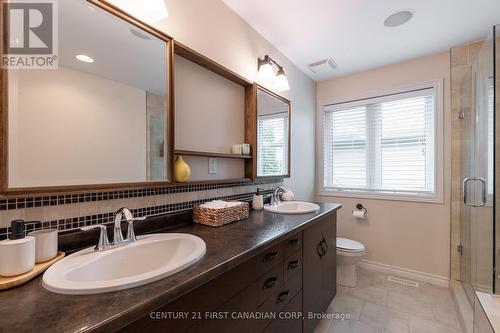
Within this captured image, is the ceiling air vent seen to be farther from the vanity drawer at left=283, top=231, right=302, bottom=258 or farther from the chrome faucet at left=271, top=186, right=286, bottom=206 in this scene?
the vanity drawer at left=283, top=231, right=302, bottom=258

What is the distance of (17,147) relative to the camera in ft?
2.63

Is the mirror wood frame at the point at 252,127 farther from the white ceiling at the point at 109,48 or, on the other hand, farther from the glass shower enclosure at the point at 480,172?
the glass shower enclosure at the point at 480,172

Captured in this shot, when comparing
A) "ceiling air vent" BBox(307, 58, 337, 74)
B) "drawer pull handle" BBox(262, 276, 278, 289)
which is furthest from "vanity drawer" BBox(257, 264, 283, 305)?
"ceiling air vent" BBox(307, 58, 337, 74)

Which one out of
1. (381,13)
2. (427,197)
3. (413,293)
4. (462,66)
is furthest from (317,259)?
(462,66)

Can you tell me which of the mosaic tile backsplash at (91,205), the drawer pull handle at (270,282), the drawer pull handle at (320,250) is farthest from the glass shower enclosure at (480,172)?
the mosaic tile backsplash at (91,205)

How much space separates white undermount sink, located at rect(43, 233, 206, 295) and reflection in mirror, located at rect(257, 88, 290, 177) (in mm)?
1073

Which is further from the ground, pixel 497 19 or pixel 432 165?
pixel 497 19

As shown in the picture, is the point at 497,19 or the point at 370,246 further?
the point at 370,246

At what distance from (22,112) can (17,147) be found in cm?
12

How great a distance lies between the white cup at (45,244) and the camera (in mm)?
762

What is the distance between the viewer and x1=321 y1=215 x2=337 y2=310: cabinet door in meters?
1.79

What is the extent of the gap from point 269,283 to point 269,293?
0.17ft

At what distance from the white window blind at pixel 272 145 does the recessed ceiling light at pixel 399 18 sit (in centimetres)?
110

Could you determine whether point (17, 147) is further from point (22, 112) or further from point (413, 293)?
point (413, 293)
